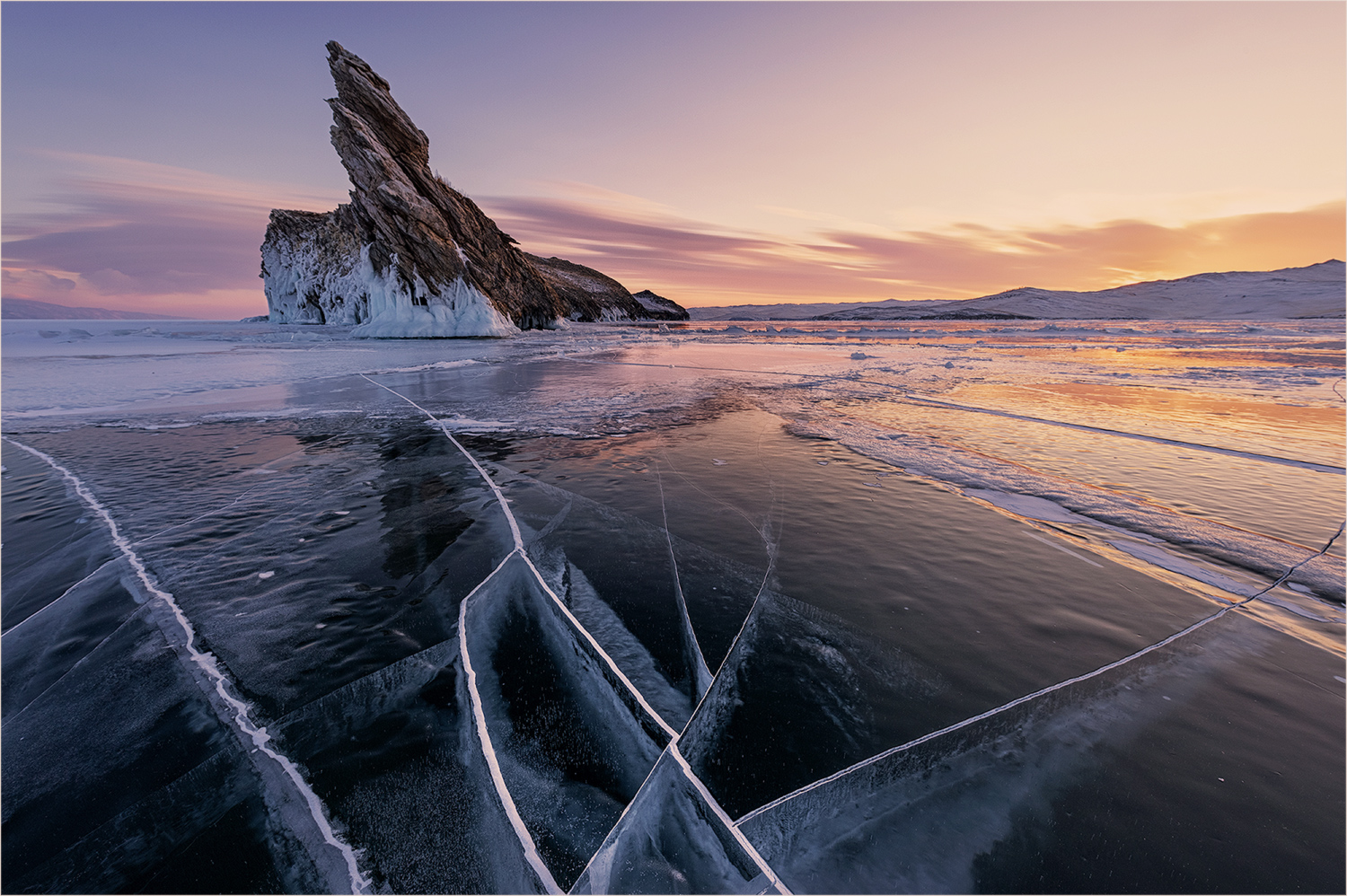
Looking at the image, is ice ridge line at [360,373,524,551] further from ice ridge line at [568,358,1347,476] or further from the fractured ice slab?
ice ridge line at [568,358,1347,476]

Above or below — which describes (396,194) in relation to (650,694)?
above

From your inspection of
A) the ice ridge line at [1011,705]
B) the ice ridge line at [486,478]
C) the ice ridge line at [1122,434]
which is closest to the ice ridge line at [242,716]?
the ice ridge line at [1011,705]

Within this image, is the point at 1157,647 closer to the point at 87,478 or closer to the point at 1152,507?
the point at 1152,507

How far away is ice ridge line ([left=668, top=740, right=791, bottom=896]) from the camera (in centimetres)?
134

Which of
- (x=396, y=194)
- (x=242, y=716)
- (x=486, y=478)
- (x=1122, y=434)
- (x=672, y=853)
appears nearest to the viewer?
(x=672, y=853)

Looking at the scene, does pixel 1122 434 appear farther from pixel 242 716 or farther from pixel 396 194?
pixel 396 194

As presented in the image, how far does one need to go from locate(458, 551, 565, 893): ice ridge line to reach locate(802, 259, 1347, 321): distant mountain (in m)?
78.6

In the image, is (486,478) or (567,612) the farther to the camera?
(486,478)

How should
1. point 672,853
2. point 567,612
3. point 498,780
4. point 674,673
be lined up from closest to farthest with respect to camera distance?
1. point 672,853
2. point 498,780
3. point 674,673
4. point 567,612

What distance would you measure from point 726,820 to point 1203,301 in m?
104

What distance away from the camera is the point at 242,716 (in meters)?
1.84

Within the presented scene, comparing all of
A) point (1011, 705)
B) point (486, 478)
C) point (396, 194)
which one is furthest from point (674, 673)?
point (396, 194)

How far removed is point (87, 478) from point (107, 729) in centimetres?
427

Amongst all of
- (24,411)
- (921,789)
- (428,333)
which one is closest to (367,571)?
(921,789)
